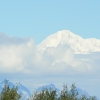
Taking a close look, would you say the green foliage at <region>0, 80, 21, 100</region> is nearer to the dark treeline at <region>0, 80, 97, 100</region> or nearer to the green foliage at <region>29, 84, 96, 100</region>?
the dark treeline at <region>0, 80, 97, 100</region>

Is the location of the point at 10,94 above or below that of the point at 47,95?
below

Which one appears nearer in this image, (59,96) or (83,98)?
(59,96)

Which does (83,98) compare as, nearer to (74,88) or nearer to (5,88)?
(74,88)

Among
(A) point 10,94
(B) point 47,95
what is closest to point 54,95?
(B) point 47,95

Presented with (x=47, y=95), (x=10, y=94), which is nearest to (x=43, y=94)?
(x=47, y=95)

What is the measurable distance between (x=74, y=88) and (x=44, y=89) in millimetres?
11302

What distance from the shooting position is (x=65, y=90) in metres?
111

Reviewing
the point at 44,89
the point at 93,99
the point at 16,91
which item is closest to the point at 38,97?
the point at 44,89

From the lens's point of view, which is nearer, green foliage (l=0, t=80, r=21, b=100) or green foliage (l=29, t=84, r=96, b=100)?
green foliage (l=0, t=80, r=21, b=100)

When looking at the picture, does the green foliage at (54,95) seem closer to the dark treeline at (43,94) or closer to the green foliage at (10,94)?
the dark treeline at (43,94)

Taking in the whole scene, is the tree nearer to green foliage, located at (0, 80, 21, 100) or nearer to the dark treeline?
the dark treeline

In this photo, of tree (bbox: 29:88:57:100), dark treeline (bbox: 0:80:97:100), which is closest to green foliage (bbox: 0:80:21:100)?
dark treeline (bbox: 0:80:97:100)

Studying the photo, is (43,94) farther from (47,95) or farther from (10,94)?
(10,94)

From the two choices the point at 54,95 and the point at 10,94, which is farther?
the point at 54,95
